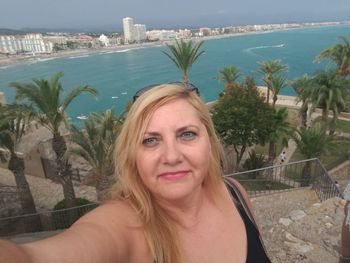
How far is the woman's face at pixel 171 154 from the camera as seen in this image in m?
1.70

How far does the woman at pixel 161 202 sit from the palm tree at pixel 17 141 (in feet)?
35.8

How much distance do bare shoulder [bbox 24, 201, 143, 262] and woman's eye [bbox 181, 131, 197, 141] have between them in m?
0.48

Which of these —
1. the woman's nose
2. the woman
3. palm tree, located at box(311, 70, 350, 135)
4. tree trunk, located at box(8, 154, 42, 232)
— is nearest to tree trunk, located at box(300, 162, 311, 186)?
palm tree, located at box(311, 70, 350, 135)

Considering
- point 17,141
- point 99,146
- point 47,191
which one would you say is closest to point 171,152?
point 99,146

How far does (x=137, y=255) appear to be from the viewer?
1.63 metres

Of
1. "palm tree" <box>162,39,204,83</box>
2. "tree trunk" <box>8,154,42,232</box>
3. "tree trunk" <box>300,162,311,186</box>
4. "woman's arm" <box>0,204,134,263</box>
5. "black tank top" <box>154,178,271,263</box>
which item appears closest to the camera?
"woman's arm" <box>0,204,134,263</box>

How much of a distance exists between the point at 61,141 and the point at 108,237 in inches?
463

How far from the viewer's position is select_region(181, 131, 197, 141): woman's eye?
1.78 metres

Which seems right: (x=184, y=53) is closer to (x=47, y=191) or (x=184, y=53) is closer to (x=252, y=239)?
(x=47, y=191)

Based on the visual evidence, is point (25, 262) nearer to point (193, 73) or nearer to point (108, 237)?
point (108, 237)

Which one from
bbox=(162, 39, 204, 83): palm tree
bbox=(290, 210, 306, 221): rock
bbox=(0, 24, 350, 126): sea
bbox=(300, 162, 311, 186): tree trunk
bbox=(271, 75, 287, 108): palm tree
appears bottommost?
bbox=(0, 24, 350, 126): sea

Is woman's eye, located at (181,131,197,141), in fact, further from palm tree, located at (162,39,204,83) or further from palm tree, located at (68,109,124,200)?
palm tree, located at (162,39,204,83)

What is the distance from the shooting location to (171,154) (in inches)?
66.4

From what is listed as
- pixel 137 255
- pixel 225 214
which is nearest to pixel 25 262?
pixel 137 255
